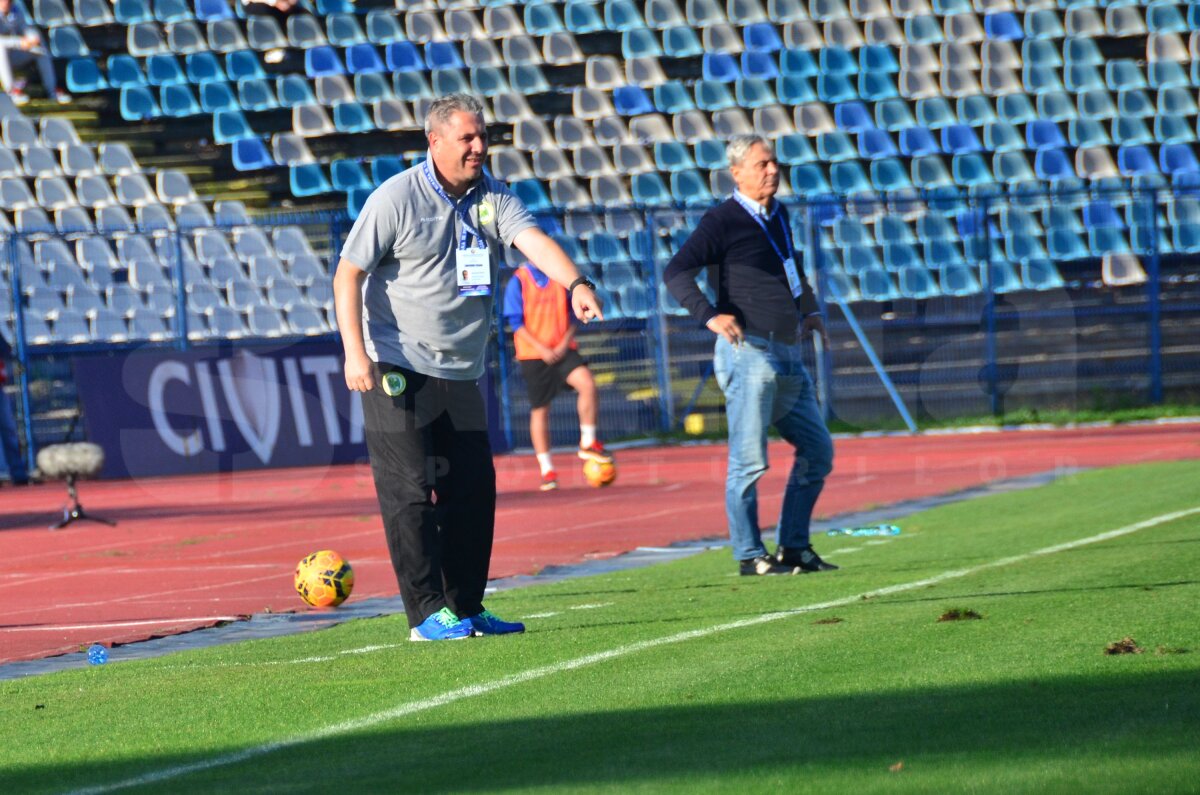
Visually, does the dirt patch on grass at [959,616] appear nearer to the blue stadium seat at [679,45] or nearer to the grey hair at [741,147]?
the grey hair at [741,147]

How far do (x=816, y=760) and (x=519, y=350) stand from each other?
13.7 metres

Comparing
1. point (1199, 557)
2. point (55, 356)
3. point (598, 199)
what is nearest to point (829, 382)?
point (598, 199)

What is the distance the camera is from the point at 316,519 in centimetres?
1575

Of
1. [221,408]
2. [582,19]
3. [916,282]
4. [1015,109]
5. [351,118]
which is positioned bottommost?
[221,408]

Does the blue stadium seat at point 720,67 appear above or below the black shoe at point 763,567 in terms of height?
above

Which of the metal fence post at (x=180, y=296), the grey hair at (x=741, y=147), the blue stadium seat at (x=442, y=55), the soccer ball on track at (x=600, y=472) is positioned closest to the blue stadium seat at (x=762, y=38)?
the blue stadium seat at (x=442, y=55)

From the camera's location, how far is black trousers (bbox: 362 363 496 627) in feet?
24.2

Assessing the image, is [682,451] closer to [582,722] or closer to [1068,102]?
[1068,102]

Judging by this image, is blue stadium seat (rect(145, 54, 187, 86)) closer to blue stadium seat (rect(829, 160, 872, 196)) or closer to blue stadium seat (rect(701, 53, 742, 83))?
blue stadium seat (rect(701, 53, 742, 83))

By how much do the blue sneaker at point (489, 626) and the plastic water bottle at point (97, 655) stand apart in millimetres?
1588

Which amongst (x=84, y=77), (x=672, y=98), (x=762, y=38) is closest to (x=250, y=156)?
(x=84, y=77)

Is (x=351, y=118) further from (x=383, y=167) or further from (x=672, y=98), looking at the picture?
(x=672, y=98)

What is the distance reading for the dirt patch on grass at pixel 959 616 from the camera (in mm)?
6863

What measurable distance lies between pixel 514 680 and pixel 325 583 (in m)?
3.48
